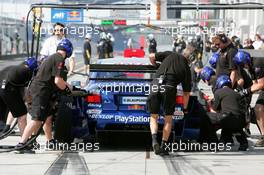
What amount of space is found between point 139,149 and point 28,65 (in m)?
2.06

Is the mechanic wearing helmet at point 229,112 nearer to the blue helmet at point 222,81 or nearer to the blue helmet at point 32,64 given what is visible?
the blue helmet at point 222,81

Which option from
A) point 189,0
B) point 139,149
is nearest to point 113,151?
point 139,149

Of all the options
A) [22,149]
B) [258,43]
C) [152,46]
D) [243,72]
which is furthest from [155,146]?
[258,43]

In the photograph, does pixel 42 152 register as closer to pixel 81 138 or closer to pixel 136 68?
pixel 81 138

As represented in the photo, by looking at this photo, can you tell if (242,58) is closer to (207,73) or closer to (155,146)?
(207,73)

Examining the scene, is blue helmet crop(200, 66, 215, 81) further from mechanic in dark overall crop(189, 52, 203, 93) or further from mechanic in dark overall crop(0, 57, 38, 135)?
mechanic in dark overall crop(0, 57, 38, 135)

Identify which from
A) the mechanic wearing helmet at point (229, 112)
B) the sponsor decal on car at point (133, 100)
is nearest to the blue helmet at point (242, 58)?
the mechanic wearing helmet at point (229, 112)

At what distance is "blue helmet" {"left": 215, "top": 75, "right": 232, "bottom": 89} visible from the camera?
10.5m

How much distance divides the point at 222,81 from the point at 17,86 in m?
3.10

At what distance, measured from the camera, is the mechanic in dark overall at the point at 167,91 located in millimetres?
9508

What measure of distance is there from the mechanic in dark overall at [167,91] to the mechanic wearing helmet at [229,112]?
690 mm

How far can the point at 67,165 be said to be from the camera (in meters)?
8.66

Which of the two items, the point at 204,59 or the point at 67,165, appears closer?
the point at 67,165

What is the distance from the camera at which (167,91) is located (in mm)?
9586
